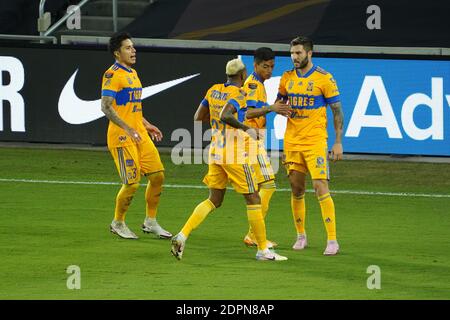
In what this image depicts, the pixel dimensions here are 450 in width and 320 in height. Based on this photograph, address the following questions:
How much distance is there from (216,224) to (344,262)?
287 centimetres

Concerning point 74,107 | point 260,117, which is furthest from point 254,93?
point 74,107

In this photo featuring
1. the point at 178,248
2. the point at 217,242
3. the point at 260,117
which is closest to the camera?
the point at 178,248

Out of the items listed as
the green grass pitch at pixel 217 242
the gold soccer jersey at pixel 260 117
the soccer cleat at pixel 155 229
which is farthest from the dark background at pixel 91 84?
the gold soccer jersey at pixel 260 117

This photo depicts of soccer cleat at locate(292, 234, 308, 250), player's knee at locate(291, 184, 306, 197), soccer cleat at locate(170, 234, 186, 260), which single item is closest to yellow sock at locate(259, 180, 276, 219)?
player's knee at locate(291, 184, 306, 197)

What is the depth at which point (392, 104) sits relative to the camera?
19312mm

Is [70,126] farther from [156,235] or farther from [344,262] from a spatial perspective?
[344,262]

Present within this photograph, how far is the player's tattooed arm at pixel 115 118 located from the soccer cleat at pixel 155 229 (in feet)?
3.58

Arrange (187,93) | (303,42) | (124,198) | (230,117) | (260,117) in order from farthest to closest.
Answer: (187,93), (124,198), (260,117), (303,42), (230,117)

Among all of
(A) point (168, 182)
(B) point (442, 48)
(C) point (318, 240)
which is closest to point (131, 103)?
(C) point (318, 240)

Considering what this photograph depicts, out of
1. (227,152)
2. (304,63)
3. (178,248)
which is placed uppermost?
(304,63)

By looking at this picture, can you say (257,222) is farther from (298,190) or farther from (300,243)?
(300,243)

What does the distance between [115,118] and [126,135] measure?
1.17ft

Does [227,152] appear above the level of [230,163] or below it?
above

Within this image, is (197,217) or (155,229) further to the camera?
(155,229)
